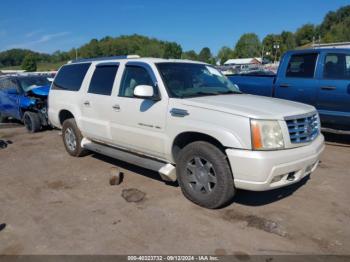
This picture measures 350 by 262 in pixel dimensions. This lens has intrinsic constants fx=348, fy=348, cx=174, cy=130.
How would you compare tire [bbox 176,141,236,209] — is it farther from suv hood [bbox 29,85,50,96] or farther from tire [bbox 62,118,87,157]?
suv hood [bbox 29,85,50,96]

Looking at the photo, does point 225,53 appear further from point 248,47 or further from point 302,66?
point 302,66

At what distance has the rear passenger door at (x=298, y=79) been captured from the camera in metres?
7.34

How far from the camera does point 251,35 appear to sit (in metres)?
144

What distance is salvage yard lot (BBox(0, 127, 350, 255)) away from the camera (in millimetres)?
3490

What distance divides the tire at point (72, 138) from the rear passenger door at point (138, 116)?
51.4 inches

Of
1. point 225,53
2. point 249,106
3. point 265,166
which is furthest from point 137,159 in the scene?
point 225,53

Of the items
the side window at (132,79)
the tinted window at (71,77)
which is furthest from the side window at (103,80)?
the tinted window at (71,77)

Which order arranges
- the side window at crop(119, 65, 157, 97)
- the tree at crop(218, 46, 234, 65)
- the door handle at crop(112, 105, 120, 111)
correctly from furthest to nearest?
1. the tree at crop(218, 46, 234, 65)
2. the door handle at crop(112, 105, 120, 111)
3. the side window at crop(119, 65, 157, 97)

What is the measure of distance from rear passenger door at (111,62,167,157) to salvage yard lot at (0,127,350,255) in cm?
67

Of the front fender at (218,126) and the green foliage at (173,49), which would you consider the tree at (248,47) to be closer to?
the green foliage at (173,49)

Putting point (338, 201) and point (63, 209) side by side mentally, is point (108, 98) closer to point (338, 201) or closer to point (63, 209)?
point (63, 209)

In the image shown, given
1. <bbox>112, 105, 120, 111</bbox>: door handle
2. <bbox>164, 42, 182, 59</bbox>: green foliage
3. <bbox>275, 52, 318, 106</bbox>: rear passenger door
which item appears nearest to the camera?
<bbox>112, 105, 120, 111</bbox>: door handle

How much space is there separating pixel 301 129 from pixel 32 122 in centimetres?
761

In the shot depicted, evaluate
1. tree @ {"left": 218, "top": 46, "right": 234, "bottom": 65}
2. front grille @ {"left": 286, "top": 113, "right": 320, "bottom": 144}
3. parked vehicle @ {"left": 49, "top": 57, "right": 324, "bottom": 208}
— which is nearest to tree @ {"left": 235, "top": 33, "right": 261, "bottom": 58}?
tree @ {"left": 218, "top": 46, "right": 234, "bottom": 65}
